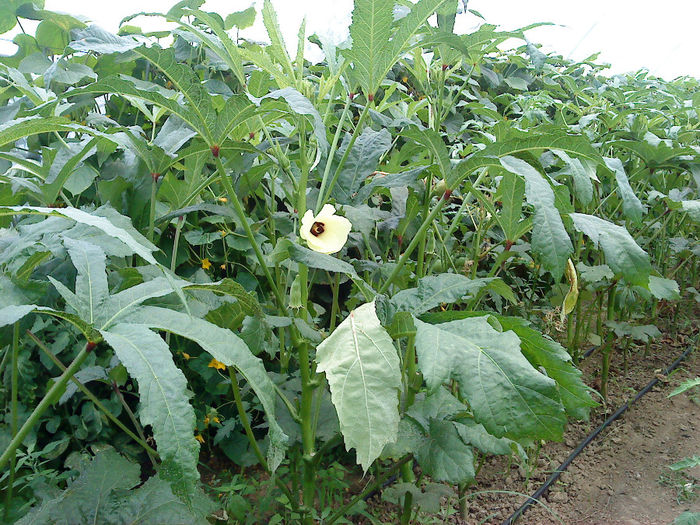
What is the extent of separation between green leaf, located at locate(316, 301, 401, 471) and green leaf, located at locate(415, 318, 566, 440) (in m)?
0.05

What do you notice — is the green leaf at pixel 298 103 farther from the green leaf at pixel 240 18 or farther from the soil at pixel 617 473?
the green leaf at pixel 240 18

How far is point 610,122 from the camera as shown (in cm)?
173

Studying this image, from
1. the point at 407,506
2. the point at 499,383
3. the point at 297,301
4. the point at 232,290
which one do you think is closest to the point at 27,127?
the point at 232,290

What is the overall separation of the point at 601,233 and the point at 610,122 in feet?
3.50

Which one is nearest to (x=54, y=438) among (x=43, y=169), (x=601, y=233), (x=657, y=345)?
(x=43, y=169)

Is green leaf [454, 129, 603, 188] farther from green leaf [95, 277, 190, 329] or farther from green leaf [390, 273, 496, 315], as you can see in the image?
green leaf [95, 277, 190, 329]

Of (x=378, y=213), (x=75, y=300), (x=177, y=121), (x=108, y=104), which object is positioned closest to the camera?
(x=75, y=300)

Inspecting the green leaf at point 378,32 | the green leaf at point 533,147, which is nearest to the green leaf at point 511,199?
the green leaf at point 533,147

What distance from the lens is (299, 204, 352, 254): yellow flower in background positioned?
32.7 inches

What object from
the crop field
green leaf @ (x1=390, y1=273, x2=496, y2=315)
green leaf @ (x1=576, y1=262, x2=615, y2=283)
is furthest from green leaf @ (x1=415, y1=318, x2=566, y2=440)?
green leaf @ (x1=576, y1=262, x2=615, y2=283)

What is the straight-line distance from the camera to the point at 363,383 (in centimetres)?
63

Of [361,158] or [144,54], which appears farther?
[361,158]

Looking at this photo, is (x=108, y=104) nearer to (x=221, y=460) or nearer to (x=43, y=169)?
(x=43, y=169)

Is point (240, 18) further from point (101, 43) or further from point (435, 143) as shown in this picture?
point (435, 143)
